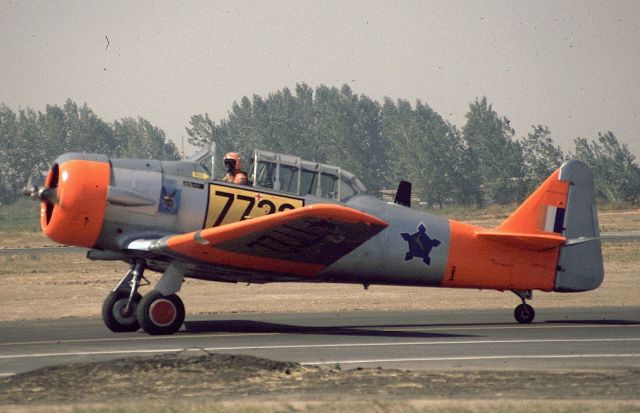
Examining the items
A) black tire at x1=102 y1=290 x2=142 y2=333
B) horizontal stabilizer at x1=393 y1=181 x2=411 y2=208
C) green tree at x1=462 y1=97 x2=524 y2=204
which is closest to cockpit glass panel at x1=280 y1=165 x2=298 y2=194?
horizontal stabilizer at x1=393 y1=181 x2=411 y2=208

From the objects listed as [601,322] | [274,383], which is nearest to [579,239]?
[601,322]

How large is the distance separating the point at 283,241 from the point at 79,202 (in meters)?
2.91

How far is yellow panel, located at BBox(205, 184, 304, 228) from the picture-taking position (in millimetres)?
14922

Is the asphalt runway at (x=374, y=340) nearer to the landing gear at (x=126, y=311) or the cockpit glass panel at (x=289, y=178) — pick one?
the landing gear at (x=126, y=311)

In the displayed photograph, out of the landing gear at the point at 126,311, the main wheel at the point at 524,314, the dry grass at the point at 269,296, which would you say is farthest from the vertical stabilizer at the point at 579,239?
the landing gear at the point at 126,311

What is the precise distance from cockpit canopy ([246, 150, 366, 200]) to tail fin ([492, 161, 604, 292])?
258 centimetres

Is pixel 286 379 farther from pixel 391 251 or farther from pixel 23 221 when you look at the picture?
pixel 23 221

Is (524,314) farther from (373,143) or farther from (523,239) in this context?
(373,143)

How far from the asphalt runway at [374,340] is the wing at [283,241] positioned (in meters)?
1.02

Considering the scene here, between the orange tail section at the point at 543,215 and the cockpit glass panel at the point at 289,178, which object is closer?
the cockpit glass panel at the point at 289,178

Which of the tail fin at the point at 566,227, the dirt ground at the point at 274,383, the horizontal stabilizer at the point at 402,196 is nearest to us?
the dirt ground at the point at 274,383

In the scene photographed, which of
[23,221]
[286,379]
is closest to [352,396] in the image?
[286,379]

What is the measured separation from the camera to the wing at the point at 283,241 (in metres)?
13.3

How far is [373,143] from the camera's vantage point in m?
102
